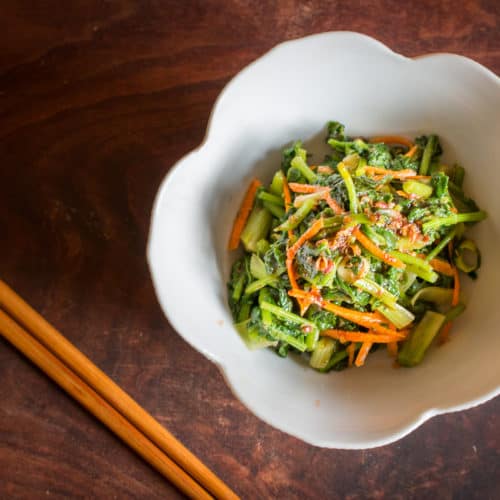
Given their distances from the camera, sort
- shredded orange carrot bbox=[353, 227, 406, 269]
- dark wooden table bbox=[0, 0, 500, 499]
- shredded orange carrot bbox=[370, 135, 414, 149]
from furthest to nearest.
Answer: dark wooden table bbox=[0, 0, 500, 499]
shredded orange carrot bbox=[370, 135, 414, 149]
shredded orange carrot bbox=[353, 227, 406, 269]

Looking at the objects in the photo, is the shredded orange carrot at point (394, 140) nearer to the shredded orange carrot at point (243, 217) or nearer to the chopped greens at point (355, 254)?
the chopped greens at point (355, 254)

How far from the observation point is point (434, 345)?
1974 millimetres

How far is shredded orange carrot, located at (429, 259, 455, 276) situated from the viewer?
1.92m

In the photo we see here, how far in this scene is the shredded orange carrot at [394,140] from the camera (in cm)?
207

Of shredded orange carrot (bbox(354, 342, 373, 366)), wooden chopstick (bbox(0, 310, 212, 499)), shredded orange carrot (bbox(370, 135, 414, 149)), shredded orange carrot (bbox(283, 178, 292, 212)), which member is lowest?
wooden chopstick (bbox(0, 310, 212, 499))

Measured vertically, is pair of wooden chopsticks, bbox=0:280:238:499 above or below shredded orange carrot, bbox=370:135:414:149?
below

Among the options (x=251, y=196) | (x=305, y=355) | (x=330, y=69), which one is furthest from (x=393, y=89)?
(x=305, y=355)

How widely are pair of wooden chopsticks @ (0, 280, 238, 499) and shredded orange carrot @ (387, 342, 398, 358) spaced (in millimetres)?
787

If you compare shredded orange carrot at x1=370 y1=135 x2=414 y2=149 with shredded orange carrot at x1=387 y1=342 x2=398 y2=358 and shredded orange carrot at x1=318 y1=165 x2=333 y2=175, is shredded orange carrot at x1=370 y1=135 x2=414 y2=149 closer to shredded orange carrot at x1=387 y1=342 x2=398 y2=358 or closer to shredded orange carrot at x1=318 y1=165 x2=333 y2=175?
shredded orange carrot at x1=318 y1=165 x2=333 y2=175

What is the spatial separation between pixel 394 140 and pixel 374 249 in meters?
0.51

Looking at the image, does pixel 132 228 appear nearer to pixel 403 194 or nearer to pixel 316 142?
pixel 316 142

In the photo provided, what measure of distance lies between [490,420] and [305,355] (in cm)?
78

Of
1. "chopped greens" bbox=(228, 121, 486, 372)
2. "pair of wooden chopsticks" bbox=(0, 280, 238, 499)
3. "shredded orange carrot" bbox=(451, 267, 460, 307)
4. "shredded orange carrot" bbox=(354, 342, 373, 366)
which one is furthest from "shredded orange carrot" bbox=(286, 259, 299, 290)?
"pair of wooden chopsticks" bbox=(0, 280, 238, 499)

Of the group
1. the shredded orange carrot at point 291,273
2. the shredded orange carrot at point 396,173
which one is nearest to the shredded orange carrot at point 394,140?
the shredded orange carrot at point 396,173
